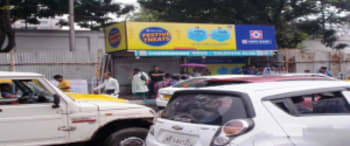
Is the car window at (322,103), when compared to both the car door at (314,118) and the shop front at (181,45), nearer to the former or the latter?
the car door at (314,118)

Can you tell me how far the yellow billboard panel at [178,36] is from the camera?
598 inches

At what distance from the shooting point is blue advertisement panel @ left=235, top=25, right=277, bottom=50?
17188 millimetres

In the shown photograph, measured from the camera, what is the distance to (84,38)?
25328mm

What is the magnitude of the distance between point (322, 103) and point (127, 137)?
9.41 ft

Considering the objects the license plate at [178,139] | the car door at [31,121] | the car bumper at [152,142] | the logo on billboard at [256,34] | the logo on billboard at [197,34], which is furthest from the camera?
the logo on billboard at [256,34]

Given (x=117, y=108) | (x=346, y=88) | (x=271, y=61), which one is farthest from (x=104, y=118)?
(x=271, y=61)

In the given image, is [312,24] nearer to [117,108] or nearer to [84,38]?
[84,38]

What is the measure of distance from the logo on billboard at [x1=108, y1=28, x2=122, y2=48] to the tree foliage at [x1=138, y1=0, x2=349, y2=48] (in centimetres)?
1000

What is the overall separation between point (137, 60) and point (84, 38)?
966 centimetres

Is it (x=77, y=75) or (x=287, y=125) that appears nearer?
(x=287, y=125)

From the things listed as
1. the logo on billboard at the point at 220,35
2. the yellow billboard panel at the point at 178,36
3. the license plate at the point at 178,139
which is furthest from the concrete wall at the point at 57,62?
the license plate at the point at 178,139

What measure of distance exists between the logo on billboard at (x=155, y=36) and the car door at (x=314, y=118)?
11691mm

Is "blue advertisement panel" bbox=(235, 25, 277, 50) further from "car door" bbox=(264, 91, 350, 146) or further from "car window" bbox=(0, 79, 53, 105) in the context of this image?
"car door" bbox=(264, 91, 350, 146)

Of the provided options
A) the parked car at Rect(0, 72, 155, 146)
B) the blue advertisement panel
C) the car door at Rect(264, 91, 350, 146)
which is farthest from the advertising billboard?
the car door at Rect(264, 91, 350, 146)
